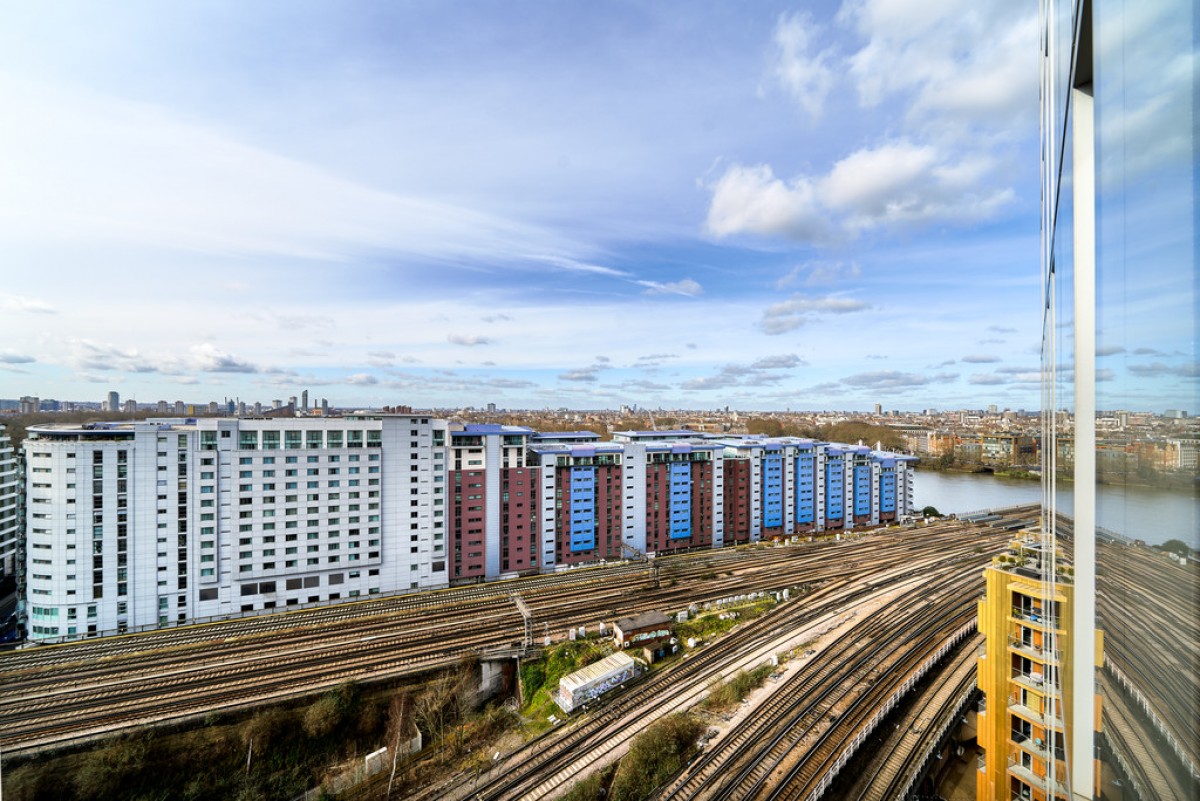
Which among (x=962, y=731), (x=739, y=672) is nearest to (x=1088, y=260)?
(x=739, y=672)

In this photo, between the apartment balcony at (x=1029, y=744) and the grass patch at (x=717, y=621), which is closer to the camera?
the apartment balcony at (x=1029, y=744)

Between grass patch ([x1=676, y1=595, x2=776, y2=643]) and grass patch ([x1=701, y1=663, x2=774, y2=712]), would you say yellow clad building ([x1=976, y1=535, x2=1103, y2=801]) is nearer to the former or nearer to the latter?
grass patch ([x1=701, y1=663, x2=774, y2=712])

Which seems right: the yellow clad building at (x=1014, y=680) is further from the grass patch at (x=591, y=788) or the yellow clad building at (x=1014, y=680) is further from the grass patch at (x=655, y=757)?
the grass patch at (x=591, y=788)

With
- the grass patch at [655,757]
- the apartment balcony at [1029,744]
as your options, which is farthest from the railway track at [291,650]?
the apartment balcony at [1029,744]

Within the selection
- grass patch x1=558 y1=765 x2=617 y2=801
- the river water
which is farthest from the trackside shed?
the river water

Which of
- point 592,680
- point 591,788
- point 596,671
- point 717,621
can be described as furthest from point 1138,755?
point 717,621

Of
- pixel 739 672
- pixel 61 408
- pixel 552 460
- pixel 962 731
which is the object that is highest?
pixel 61 408

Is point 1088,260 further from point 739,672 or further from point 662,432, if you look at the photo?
point 662,432

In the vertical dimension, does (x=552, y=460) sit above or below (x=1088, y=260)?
below

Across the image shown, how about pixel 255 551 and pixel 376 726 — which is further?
pixel 255 551
